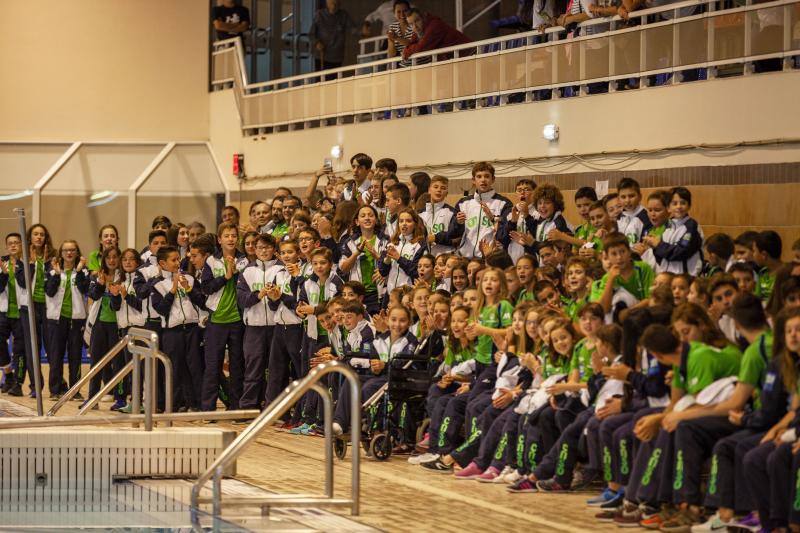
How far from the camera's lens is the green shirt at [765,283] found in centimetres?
995

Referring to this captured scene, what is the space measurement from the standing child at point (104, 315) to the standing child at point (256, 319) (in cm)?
204

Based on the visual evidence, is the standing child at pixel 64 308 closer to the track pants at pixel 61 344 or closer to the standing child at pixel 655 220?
the track pants at pixel 61 344

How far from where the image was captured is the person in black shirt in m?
23.9

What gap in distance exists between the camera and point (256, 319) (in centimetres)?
1445

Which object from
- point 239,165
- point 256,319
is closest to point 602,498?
point 256,319

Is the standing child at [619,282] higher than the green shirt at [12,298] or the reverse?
higher

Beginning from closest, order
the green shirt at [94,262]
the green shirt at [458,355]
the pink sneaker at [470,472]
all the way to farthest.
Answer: the pink sneaker at [470,472], the green shirt at [458,355], the green shirt at [94,262]

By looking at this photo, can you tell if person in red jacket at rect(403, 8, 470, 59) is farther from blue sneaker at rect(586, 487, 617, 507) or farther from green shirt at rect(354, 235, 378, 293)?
blue sneaker at rect(586, 487, 617, 507)

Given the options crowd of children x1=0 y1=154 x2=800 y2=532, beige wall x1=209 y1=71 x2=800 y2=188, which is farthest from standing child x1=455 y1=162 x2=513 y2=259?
beige wall x1=209 y1=71 x2=800 y2=188

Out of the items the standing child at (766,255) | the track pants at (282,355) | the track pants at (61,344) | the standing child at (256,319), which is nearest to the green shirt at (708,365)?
the standing child at (766,255)

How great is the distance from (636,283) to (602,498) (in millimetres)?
2042

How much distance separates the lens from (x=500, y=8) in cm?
2127

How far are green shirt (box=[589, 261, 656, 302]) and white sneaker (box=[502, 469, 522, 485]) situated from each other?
145 cm

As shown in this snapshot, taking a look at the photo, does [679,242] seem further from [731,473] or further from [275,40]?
[275,40]
